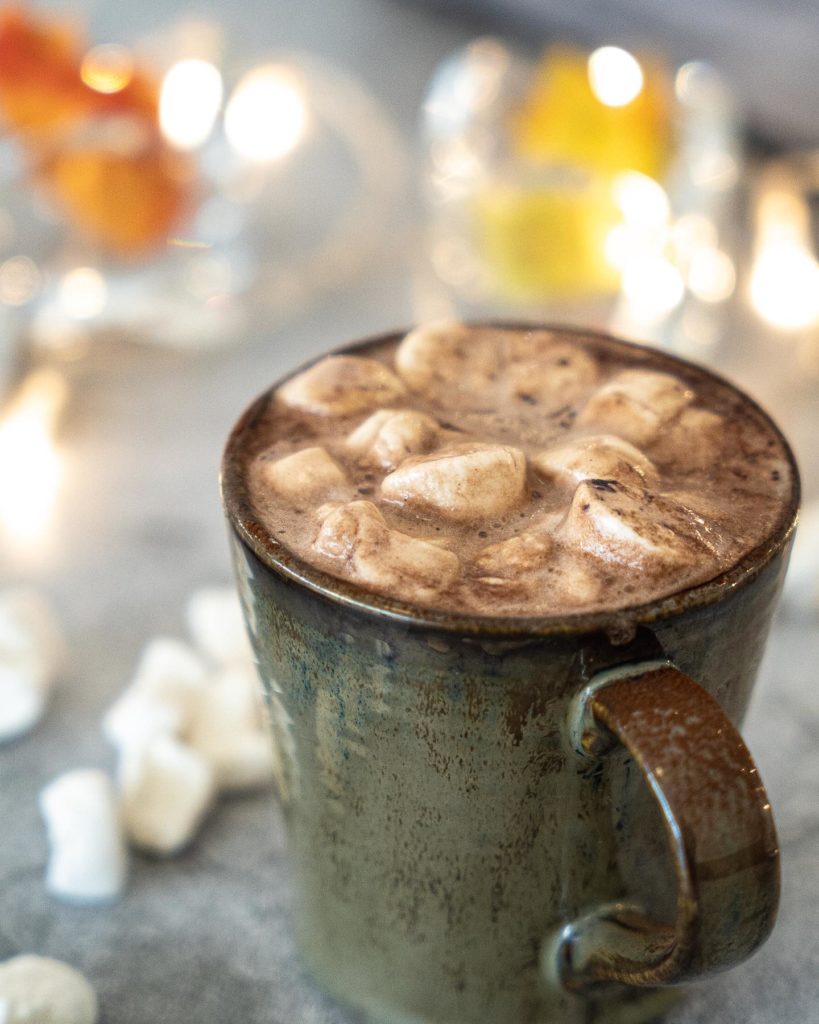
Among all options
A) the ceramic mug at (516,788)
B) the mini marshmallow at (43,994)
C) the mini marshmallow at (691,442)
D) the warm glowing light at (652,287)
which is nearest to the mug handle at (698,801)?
the ceramic mug at (516,788)

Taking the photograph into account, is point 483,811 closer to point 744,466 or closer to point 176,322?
point 744,466

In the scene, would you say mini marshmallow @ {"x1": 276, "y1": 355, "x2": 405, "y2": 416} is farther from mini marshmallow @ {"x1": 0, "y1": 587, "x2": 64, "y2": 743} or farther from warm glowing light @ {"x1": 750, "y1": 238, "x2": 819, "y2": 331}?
warm glowing light @ {"x1": 750, "y1": 238, "x2": 819, "y2": 331}

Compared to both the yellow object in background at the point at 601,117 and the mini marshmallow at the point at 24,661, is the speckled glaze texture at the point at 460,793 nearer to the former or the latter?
the mini marshmallow at the point at 24,661

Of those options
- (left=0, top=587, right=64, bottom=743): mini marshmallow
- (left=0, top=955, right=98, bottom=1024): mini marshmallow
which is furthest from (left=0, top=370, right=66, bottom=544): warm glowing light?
(left=0, top=955, right=98, bottom=1024): mini marshmallow

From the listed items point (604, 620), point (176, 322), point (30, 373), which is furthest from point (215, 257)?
point (604, 620)

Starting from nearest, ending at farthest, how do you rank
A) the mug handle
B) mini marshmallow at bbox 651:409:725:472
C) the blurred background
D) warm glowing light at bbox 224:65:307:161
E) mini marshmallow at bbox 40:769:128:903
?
1. the mug handle
2. mini marshmallow at bbox 651:409:725:472
3. mini marshmallow at bbox 40:769:128:903
4. the blurred background
5. warm glowing light at bbox 224:65:307:161

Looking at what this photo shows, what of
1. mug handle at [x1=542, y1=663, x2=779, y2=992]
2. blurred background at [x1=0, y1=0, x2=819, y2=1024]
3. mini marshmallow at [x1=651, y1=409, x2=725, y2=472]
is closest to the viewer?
mug handle at [x1=542, y1=663, x2=779, y2=992]

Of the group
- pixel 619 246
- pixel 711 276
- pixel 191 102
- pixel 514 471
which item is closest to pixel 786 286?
pixel 711 276
